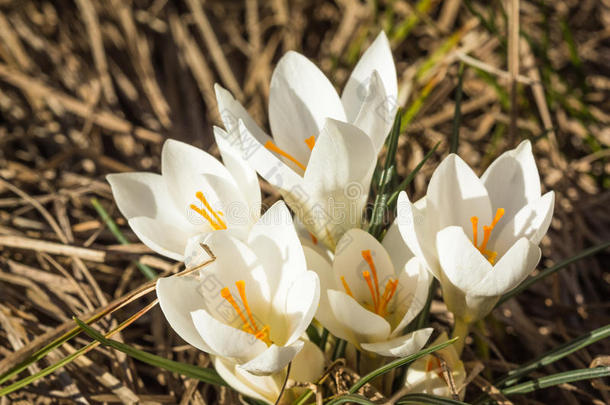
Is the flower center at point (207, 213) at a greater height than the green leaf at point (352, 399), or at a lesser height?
greater

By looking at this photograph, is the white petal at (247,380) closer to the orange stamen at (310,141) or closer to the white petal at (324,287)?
the white petal at (324,287)

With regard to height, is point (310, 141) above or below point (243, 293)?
above

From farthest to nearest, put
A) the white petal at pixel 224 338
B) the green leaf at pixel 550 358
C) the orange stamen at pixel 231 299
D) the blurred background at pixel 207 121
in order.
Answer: the blurred background at pixel 207 121 → the green leaf at pixel 550 358 → the orange stamen at pixel 231 299 → the white petal at pixel 224 338

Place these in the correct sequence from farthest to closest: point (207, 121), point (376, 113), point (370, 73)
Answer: point (207, 121)
point (370, 73)
point (376, 113)

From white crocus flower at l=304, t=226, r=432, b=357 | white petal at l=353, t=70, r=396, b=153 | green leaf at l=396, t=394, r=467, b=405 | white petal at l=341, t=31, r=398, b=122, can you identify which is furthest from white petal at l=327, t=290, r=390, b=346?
white petal at l=341, t=31, r=398, b=122

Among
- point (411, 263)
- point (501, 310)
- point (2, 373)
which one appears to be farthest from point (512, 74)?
point (2, 373)

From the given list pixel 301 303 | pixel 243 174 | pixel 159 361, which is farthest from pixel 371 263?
pixel 159 361

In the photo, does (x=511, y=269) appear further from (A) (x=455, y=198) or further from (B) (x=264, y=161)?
(B) (x=264, y=161)

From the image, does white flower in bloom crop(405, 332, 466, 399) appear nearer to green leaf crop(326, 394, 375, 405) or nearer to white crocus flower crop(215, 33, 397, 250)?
green leaf crop(326, 394, 375, 405)

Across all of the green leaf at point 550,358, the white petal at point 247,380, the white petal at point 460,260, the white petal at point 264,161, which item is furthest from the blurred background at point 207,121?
the white petal at point 264,161
